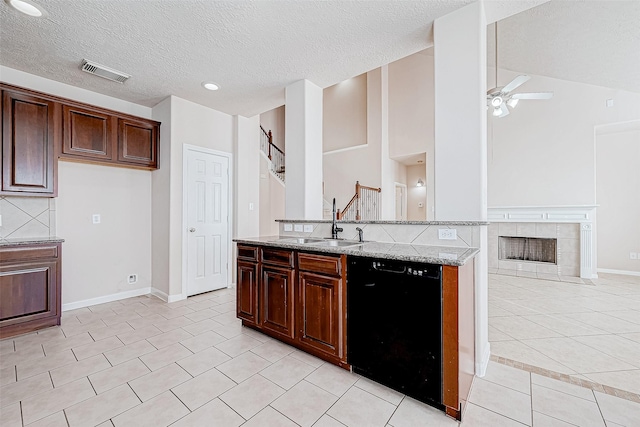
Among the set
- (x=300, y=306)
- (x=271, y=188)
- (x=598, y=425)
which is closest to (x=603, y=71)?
(x=598, y=425)

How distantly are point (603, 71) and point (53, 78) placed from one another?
22.6 feet

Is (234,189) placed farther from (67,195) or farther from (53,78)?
(53,78)

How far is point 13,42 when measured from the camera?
2.57 metres

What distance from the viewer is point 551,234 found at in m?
5.16

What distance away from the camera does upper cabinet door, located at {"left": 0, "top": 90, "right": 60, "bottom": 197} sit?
2812 mm

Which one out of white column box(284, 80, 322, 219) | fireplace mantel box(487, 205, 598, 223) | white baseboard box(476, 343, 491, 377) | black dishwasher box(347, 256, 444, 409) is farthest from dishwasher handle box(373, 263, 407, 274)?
fireplace mantel box(487, 205, 598, 223)

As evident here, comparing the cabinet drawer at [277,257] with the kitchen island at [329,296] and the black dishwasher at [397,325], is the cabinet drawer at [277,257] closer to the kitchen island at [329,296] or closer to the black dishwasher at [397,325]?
the kitchen island at [329,296]

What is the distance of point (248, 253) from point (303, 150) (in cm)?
139

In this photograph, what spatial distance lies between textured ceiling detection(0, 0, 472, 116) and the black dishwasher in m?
2.00

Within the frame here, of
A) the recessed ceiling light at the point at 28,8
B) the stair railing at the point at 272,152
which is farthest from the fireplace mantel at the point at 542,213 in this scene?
the recessed ceiling light at the point at 28,8

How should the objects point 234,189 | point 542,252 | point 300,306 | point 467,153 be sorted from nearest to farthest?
point 467,153 < point 300,306 < point 234,189 < point 542,252

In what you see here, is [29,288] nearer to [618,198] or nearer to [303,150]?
[303,150]

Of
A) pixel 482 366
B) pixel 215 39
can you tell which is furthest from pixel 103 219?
pixel 482 366

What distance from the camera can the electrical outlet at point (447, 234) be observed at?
2.18 metres
